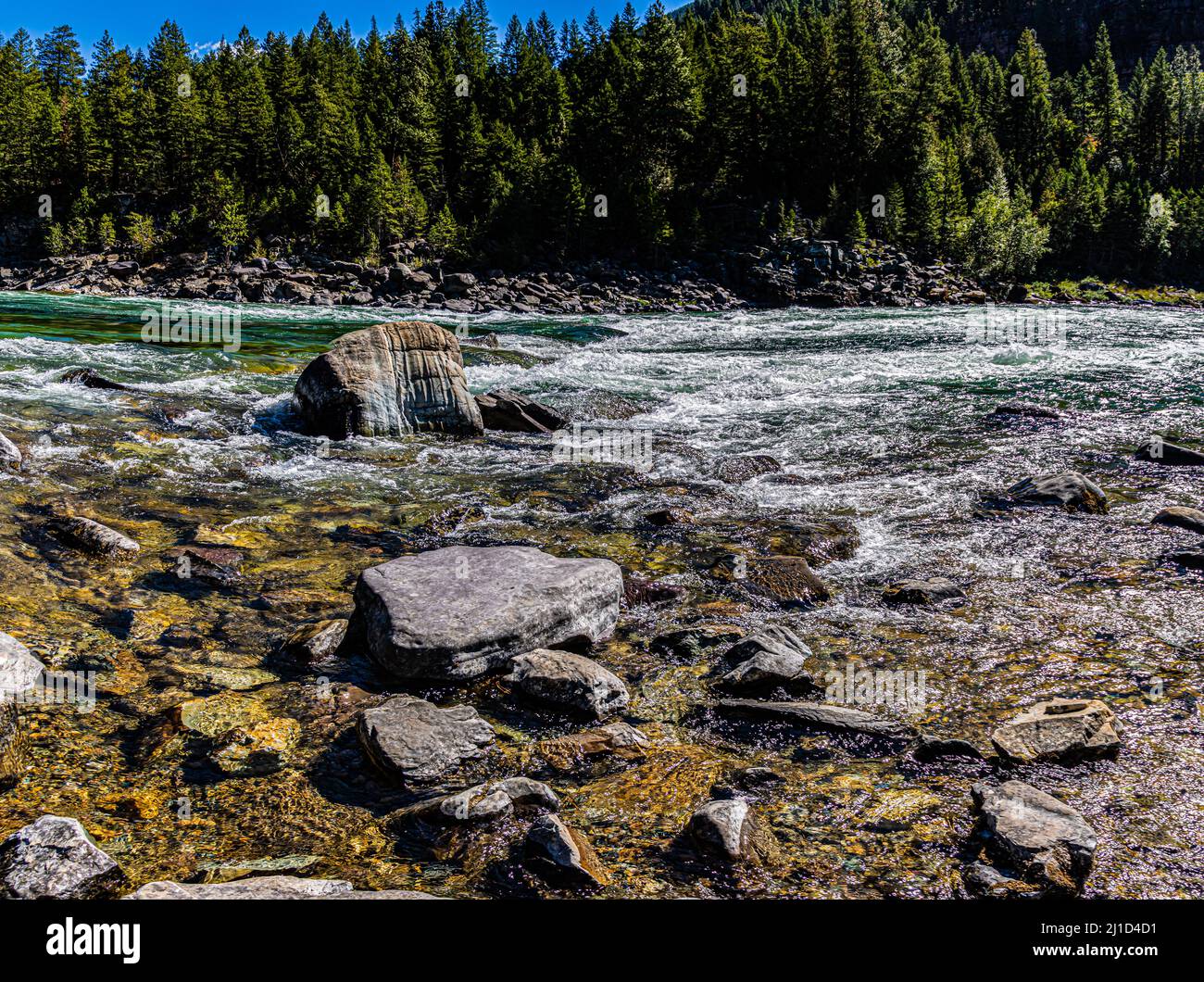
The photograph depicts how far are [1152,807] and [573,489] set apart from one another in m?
7.51

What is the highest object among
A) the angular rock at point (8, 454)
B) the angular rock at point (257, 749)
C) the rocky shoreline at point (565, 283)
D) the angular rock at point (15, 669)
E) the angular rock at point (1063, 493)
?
the rocky shoreline at point (565, 283)

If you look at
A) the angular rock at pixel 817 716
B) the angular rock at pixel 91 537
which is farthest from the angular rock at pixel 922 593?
the angular rock at pixel 91 537

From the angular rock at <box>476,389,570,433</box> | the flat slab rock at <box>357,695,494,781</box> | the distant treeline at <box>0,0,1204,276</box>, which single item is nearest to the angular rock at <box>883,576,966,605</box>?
the flat slab rock at <box>357,695,494,781</box>

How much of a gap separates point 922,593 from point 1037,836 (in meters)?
3.48

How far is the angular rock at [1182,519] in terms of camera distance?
8500 millimetres

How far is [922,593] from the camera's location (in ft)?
22.7

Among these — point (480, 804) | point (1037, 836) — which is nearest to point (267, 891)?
A: point (480, 804)

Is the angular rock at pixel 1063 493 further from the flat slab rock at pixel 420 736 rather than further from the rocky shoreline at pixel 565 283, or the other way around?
the rocky shoreline at pixel 565 283

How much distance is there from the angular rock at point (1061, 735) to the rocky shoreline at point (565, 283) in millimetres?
44335

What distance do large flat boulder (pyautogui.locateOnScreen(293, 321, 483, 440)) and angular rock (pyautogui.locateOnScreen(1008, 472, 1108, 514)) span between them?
883 centimetres

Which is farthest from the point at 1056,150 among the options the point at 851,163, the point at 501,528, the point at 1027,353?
the point at 501,528

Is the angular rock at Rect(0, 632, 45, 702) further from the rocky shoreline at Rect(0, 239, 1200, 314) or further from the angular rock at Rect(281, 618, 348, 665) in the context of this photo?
the rocky shoreline at Rect(0, 239, 1200, 314)
